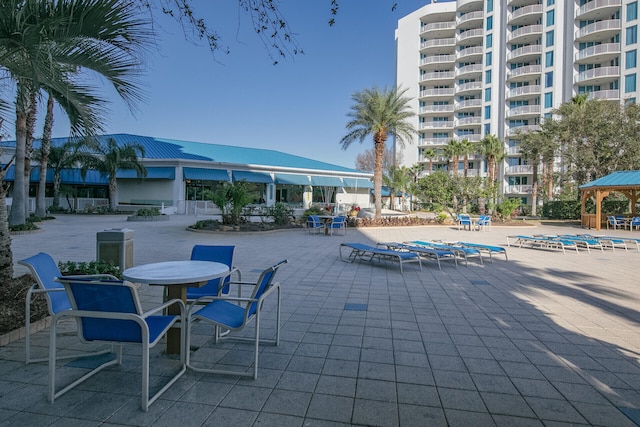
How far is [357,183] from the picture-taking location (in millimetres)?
40469

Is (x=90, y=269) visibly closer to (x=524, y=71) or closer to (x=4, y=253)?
(x=4, y=253)

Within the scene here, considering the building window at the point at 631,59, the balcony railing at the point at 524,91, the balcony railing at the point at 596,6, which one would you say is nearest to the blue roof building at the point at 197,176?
the balcony railing at the point at 524,91

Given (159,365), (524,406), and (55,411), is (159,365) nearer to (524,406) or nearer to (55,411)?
(55,411)

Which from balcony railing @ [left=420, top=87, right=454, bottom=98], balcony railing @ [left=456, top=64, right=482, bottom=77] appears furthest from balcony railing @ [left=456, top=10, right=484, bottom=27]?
balcony railing @ [left=420, top=87, right=454, bottom=98]

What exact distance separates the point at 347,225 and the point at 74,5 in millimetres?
17794

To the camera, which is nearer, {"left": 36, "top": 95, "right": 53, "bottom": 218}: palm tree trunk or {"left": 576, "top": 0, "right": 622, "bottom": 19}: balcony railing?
{"left": 36, "top": 95, "right": 53, "bottom": 218}: palm tree trunk

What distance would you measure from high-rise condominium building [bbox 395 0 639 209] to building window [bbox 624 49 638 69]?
0.28 ft

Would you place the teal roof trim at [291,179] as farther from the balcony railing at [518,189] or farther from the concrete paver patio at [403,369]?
the concrete paver patio at [403,369]

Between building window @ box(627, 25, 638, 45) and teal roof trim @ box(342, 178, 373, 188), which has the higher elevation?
building window @ box(627, 25, 638, 45)

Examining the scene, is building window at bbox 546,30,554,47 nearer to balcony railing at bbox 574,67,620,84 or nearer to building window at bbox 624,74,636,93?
balcony railing at bbox 574,67,620,84

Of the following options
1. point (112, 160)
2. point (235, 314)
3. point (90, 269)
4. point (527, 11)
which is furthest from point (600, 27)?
point (90, 269)

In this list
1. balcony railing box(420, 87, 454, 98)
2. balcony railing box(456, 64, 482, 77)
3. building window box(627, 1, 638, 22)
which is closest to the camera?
building window box(627, 1, 638, 22)

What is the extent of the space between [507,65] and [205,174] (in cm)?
4152

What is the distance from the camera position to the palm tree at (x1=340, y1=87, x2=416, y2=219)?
23797 mm
